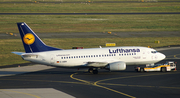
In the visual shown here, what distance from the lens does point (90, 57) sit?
174ft

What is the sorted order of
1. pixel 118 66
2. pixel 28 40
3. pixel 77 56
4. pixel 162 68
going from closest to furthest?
pixel 118 66 → pixel 77 56 → pixel 28 40 → pixel 162 68

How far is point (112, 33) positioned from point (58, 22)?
33644mm

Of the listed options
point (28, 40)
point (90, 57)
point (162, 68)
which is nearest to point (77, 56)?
point (90, 57)

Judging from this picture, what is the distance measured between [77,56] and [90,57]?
7.78ft

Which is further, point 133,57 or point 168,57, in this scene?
point 168,57

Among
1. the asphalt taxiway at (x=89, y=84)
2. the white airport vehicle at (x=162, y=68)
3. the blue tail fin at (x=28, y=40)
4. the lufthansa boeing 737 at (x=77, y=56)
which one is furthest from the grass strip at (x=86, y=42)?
the white airport vehicle at (x=162, y=68)

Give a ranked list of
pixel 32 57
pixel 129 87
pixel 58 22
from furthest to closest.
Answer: pixel 58 22 → pixel 32 57 → pixel 129 87

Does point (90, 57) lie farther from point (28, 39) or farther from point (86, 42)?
point (86, 42)

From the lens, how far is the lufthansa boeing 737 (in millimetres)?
52281

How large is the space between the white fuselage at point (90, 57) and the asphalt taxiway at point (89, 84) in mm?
2300

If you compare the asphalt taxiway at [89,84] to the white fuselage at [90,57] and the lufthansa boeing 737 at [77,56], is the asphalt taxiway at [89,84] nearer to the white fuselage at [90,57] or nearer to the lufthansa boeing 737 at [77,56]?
the lufthansa boeing 737 at [77,56]

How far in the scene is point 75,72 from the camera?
185 feet

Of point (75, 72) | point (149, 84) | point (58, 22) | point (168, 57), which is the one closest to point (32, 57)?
point (75, 72)

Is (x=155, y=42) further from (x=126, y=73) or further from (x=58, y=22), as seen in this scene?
(x=58, y=22)
